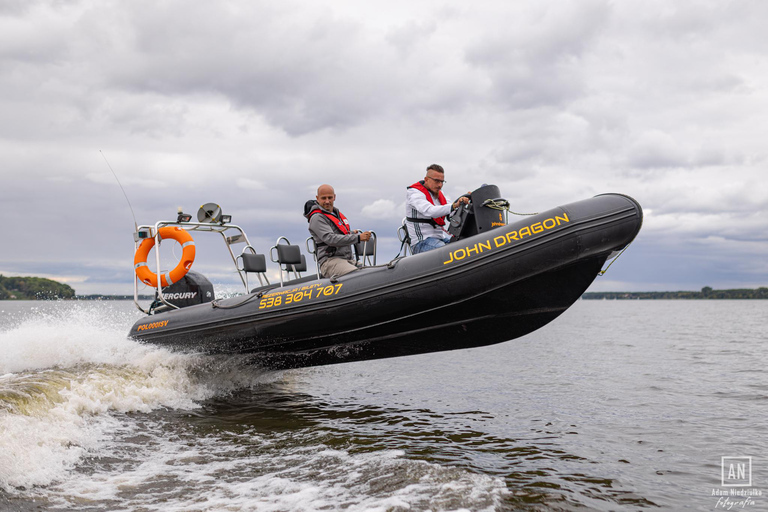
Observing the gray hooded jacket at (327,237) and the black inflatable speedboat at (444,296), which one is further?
the gray hooded jacket at (327,237)

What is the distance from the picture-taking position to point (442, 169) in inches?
219

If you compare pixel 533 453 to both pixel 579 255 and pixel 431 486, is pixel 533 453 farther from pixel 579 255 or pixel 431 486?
pixel 579 255

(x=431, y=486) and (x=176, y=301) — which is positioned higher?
(x=176, y=301)

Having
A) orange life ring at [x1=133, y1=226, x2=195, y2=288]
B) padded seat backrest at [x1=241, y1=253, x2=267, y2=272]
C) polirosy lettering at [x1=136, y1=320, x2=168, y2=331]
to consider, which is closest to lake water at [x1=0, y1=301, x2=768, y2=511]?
polirosy lettering at [x1=136, y1=320, x2=168, y2=331]

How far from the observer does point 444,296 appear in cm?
494

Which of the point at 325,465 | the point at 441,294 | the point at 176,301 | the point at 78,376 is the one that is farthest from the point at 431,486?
the point at 176,301

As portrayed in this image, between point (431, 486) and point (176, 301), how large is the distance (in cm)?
479

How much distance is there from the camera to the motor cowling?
7172mm

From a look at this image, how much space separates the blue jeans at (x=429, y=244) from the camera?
556cm

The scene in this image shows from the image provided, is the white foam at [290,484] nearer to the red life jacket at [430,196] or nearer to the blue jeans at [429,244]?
the blue jeans at [429,244]

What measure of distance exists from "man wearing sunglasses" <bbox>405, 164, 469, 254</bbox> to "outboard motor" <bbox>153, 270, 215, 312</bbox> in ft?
9.92
